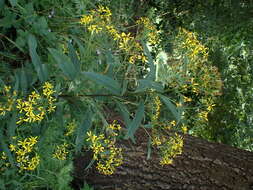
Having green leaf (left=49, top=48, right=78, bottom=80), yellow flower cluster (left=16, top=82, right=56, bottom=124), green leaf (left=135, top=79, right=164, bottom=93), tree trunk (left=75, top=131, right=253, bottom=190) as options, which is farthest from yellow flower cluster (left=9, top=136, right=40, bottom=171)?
tree trunk (left=75, top=131, right=253, bottom=190)

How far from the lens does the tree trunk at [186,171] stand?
7.98 ft

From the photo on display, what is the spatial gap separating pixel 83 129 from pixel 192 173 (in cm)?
144

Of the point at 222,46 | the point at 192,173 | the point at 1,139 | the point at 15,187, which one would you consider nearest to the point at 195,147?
the point at 192,173

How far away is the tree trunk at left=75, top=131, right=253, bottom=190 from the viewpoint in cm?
243

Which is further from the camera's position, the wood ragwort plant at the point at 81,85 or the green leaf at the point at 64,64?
the wood ragwort plant at the point at 81,85

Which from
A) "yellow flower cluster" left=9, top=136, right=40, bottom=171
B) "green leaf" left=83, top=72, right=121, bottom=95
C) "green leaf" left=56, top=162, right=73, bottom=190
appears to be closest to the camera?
"green leaf" left=83, top=72, right=121, bottom=95

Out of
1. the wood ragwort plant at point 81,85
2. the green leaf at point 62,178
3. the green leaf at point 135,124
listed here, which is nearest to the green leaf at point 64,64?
the wood ragwort plant at point 81,85

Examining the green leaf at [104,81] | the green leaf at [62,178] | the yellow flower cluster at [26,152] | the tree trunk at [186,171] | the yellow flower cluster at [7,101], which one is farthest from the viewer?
the tree trunk at [186,171]

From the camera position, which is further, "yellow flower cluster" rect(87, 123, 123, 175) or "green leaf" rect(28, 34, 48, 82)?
"yellow flower cluster" rect(87, 123, 123, 175)

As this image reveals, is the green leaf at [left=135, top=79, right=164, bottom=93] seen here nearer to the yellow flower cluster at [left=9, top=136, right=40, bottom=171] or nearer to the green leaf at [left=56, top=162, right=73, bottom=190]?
the yellow flower cluster at [left=9, top=136, right=40, bottom=171]

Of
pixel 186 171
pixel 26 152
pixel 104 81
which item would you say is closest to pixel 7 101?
pixel 26 152

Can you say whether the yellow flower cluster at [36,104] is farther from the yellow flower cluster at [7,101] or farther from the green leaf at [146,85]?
the green leaf at [146,85]

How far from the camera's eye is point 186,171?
251 centimetres

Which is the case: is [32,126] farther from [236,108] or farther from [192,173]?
[236,108]
